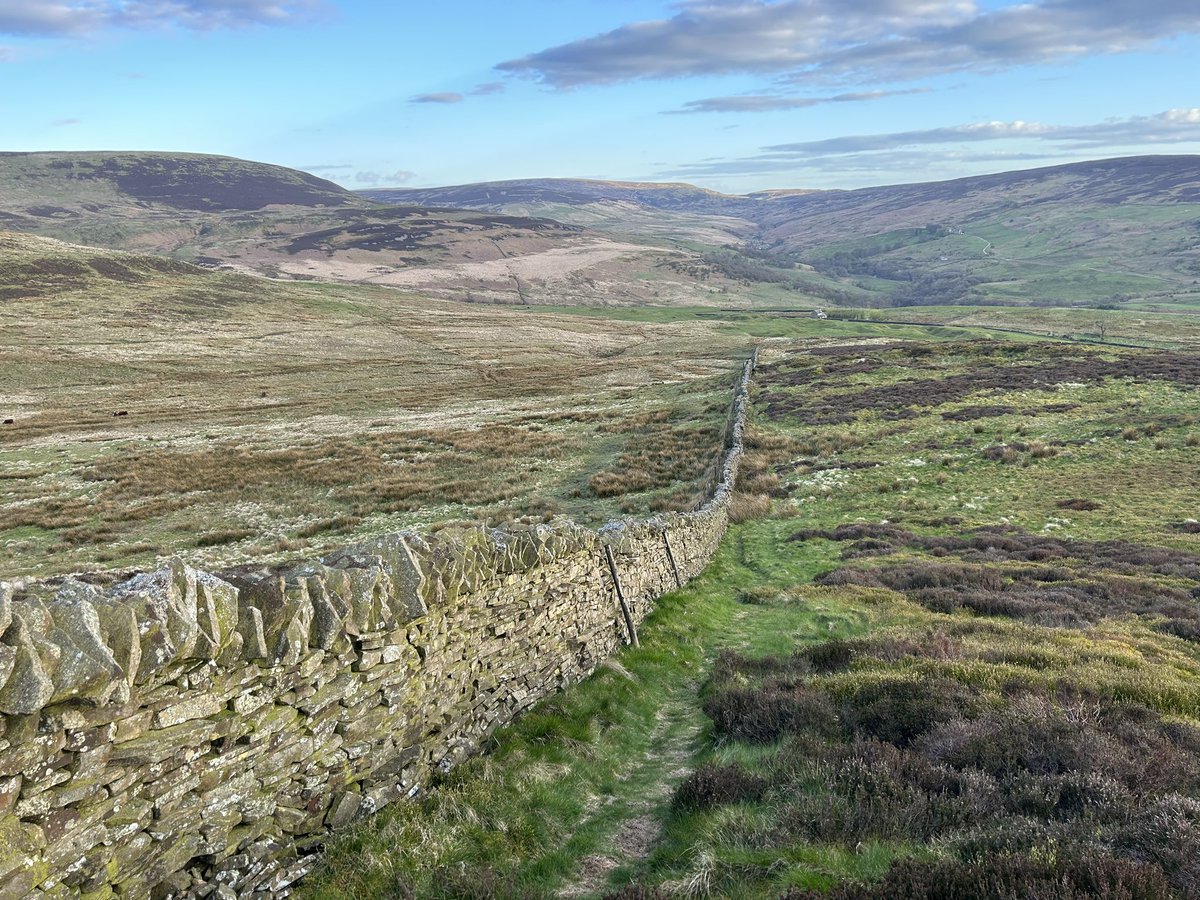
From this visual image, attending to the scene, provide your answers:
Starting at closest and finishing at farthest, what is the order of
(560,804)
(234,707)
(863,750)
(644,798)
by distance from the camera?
(234,707), (863,750), (560,804), (644,798)

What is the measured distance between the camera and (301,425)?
155 ft

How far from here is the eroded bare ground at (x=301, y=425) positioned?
25750 millimetres

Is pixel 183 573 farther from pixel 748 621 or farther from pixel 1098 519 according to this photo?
pixel 1098 519

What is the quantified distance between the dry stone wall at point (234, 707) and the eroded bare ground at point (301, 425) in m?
16.1

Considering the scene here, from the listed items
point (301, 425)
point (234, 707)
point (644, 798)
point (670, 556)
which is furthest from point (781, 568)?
point (301, 425)

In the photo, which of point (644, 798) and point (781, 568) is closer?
point (644, 798)

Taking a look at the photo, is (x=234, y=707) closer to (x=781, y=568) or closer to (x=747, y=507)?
(x=781, y=568)

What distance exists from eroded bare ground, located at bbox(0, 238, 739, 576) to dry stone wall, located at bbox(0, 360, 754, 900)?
52.7 feet

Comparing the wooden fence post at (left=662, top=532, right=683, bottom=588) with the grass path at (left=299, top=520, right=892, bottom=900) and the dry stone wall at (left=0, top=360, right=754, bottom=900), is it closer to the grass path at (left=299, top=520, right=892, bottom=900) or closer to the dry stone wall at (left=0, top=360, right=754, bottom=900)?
the grass path at (left=299, top=520, right=892, bottom=900)

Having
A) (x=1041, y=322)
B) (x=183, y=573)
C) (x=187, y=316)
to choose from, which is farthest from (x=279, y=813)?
(x=1041, y=322)

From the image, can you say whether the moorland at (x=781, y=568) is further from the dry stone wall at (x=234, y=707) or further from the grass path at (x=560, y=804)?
the dry stone wall at (x=234, y=707)

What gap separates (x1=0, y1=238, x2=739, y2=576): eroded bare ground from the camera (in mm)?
25750

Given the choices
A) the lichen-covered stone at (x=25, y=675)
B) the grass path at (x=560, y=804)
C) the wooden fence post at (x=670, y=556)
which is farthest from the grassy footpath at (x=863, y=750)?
the lichen-covered stone at (x=25, y=675)

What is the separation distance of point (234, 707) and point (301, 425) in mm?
45462
